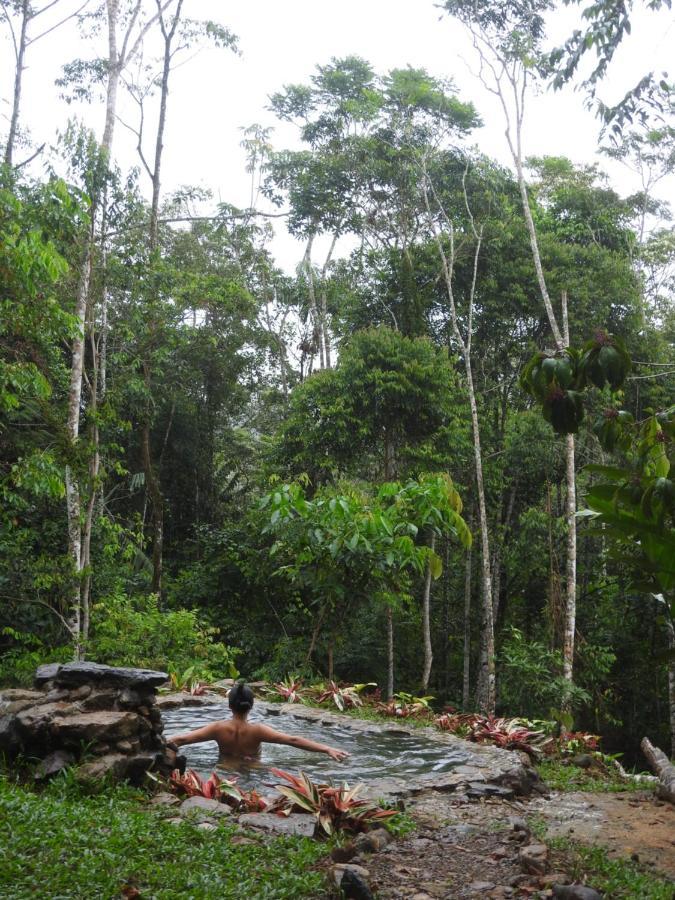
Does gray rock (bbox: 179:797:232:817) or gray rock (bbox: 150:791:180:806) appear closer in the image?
gray rock (bbox: 179:797:232:817)

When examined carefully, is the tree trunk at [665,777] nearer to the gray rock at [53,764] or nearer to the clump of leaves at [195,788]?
the clump of leaves at [195,788]

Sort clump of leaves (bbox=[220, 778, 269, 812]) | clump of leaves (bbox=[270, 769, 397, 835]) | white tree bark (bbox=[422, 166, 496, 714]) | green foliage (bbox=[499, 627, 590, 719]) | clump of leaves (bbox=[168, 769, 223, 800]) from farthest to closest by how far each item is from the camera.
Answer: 1. white tree bark (bbox=[422, 166, 496, 714])
2. green foliage (bbox=[499, 627, 590, 719])
3. clump of leaves (bbox=[168, 769, 223, 800])
4. clump of leaves (bbox=[220, 778, 269, 812])
5. clump of leaves (bbox=[270, 769, 397, 835])

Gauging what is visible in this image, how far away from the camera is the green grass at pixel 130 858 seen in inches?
117

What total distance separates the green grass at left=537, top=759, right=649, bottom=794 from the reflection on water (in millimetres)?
720

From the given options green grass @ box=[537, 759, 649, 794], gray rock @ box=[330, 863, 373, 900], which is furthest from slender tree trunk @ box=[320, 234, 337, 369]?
gray rock @ box=[330, 863, 373, 900]

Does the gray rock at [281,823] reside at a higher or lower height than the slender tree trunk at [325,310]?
lower

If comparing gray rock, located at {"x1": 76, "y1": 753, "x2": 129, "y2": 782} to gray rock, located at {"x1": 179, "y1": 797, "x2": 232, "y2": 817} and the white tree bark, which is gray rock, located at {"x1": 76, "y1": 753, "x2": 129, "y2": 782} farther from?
the white tree bark

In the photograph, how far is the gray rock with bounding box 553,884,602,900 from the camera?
2883 mm

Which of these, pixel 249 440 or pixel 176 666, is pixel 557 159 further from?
pixel 176 666

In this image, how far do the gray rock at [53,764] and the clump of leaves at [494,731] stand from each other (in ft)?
13.3

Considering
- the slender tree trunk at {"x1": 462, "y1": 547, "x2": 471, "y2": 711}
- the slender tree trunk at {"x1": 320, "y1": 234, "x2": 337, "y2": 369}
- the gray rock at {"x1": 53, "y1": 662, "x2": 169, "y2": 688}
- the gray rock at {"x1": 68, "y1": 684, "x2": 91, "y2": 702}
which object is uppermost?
the slender tree trunk at {"x1": 320, "y1": 234, "x2": 337, "y2": 369}

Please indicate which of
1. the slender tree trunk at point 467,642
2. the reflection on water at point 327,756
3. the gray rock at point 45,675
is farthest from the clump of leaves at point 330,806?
the slender tree trunk at point 467,642

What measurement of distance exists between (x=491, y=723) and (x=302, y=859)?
4774 mm

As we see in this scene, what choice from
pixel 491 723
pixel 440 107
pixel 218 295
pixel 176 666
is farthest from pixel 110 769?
pixel 440 107
